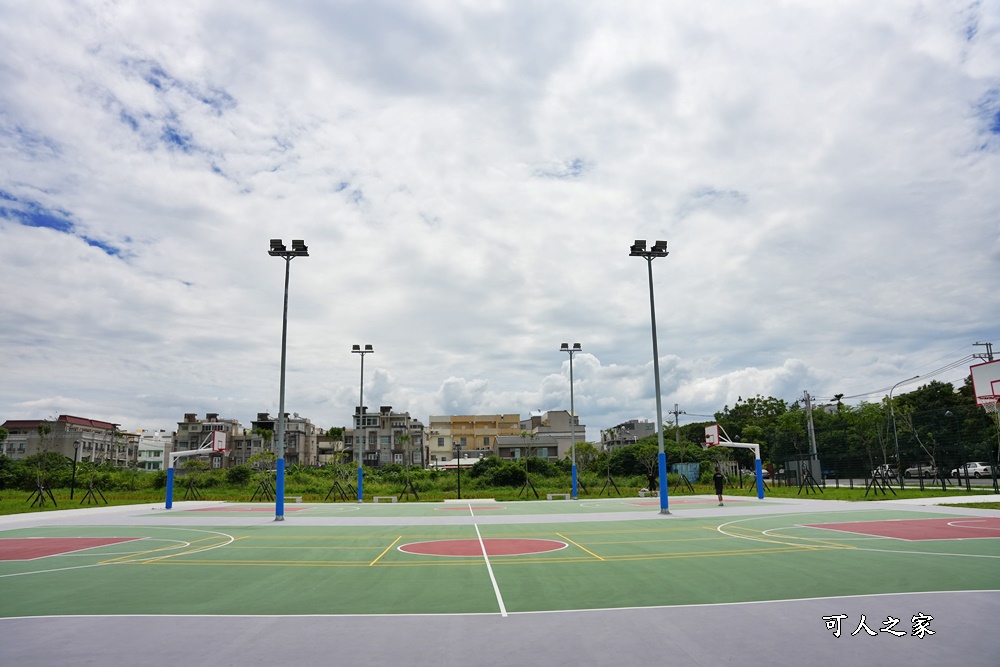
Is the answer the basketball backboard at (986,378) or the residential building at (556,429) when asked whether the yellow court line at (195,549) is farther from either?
the residential building at (556,429)

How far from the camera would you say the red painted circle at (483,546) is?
16.2 meters

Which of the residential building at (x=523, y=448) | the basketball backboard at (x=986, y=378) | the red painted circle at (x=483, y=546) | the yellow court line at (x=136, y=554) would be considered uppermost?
the basketball backboard at (x=986, y=378)

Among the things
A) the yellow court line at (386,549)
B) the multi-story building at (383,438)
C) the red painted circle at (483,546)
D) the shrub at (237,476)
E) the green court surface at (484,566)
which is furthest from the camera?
the multi-story building at (383,438)

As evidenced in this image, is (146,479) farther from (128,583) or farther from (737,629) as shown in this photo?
(737,629)

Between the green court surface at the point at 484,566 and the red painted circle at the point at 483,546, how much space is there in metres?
0.08

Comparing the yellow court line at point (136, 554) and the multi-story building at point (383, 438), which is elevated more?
the multi-story building at point (383, 438)

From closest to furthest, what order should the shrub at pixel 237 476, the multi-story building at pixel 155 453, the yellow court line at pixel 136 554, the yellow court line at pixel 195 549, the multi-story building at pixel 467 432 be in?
the yellow court line at pixel 136 554 < the yellow court line at pixel 195 549 < the shrub at pixel 237 476 < the multi-story building at pixel 155 453 < the multi-story building at pixel 467 432

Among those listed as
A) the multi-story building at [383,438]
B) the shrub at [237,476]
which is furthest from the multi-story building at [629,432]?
the shrub at [237,476]

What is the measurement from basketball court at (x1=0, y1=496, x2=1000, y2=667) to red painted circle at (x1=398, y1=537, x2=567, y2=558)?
0.28ft

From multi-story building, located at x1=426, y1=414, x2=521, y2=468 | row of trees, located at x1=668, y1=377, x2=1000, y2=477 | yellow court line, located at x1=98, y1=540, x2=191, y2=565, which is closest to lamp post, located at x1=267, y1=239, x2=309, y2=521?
yellow court line, located at x1=98, y1=540, x2=191, y2=565

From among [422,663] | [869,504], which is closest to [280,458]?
[422,663]

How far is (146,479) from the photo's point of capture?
2458 inches

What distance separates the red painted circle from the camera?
16234mm

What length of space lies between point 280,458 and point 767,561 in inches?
744
